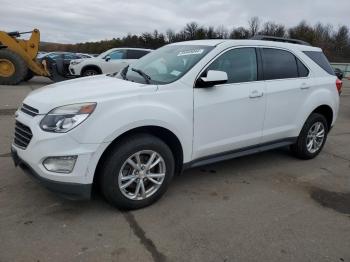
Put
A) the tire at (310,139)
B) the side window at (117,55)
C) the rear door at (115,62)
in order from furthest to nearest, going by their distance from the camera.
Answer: the side window at (117,55)
the rear door at (115,62)
the tire at (310,139)

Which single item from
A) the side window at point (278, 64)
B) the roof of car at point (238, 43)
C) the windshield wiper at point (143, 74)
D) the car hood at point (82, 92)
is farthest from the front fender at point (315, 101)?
the car hood at point (82, 92)

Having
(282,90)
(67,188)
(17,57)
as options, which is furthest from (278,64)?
(17,57)

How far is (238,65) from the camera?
14.6 feet

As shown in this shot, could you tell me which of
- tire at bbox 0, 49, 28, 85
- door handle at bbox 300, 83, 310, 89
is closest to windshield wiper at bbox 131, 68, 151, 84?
door handle at bbox 300, 83, 310, 89

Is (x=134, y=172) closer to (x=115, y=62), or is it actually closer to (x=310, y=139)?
(x=310, y=139)

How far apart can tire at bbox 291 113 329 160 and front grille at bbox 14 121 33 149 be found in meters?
3.73

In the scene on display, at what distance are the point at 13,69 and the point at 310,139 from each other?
12402 mm

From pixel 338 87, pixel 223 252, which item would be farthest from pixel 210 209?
pixel 338 87

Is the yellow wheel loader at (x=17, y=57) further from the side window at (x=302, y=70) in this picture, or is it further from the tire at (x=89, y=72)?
the side window at (x=302, y=70)

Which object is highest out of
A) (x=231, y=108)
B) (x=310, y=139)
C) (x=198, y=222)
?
(x=231, y=108)

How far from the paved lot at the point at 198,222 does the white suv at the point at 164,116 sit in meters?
0.33

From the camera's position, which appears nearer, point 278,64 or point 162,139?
point 162,139

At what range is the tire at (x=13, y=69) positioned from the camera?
14109mm

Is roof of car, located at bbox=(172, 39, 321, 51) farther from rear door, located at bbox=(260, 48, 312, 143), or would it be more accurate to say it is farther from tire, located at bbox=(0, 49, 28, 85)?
tire, located at bbox=(0, 49, 28, 85)
